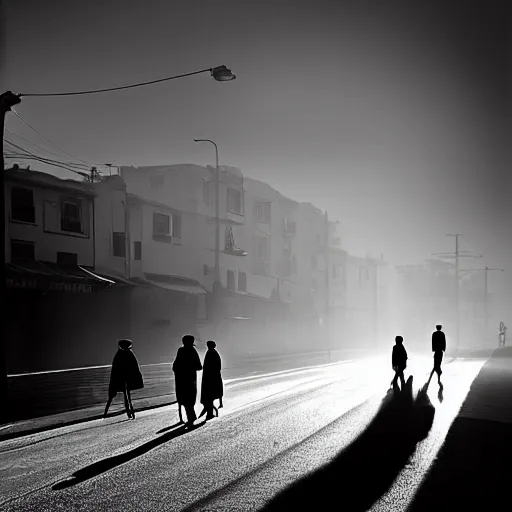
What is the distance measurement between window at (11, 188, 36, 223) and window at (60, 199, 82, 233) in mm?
2245

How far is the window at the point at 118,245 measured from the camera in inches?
1959

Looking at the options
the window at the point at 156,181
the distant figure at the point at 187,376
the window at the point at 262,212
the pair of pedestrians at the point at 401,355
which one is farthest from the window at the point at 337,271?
the distant figure at the point at 187,376

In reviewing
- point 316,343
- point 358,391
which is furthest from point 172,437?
point 316,343

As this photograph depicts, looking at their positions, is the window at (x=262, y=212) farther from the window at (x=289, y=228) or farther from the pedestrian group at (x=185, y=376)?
the pedestrian group at (x=185, y=376)

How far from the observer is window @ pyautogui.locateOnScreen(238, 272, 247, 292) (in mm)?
71562

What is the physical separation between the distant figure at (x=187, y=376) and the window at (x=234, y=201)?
5281 centimetres

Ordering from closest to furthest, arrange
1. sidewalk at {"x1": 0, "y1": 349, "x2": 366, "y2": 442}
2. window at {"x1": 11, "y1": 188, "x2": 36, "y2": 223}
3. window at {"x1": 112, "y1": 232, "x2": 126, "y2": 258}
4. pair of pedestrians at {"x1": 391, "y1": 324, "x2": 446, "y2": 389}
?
sidewalk at {"x1": 0, "y1": 349, "x2": 366, "y2": 442} → pair of pedestrians at {"x1": 391, "y1": 324, "x2": 446, "y2": 389} → window at {"x1": 11, "y1": 188, "x2": 36, "y2": 223} → window at {"x1": 112, "y1": 232, "x2": 126, "y2": 258}

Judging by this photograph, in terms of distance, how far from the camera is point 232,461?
10.5 metres

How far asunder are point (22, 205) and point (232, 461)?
33.7 meters

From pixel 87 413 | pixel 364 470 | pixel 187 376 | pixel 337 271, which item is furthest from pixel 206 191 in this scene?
pixel 364 470

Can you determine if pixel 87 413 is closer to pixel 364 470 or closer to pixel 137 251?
pixel 364 470

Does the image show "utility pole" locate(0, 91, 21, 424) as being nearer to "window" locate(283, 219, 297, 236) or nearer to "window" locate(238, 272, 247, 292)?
"window" locate(238, 272, 247, 292)

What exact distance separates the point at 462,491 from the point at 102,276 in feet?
124

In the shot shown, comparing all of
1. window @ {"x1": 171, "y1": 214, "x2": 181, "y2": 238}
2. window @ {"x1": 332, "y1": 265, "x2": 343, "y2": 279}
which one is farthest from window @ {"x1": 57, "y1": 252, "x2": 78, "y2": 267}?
window @ {"x1": 332, "y1": 265, "x2": 343, "y2": 279}
